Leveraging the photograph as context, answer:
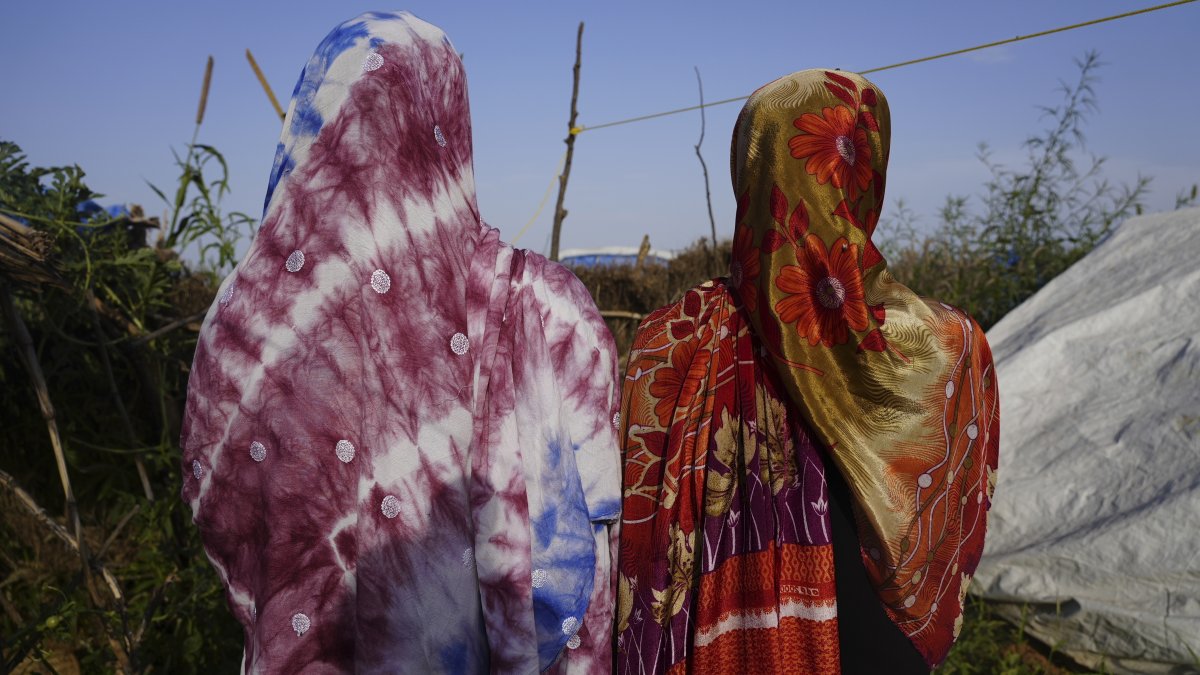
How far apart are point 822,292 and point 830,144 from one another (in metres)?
0.27

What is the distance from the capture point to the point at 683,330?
1.75m

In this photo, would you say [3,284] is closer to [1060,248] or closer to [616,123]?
[616,123]

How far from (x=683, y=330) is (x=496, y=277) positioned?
1.40 ft

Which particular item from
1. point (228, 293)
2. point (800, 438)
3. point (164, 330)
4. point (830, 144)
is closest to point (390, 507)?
point (228, 293)

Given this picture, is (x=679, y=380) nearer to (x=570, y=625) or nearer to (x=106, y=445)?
(x=570, y=625)

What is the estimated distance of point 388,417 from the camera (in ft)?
4.70

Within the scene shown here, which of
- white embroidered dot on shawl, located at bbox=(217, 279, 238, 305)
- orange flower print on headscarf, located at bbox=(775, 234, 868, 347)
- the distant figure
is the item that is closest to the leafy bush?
white embroidered dot on shawl, located at bbox=(217, 279, 238, 305)

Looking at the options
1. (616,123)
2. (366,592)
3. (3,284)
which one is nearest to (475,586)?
(366,592)

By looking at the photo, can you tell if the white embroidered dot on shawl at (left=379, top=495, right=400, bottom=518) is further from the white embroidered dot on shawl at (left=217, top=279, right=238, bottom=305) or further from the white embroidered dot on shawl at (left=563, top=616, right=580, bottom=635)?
the white embroidered dot on shawl at (left=217, top=279, right=238, bottom=305)

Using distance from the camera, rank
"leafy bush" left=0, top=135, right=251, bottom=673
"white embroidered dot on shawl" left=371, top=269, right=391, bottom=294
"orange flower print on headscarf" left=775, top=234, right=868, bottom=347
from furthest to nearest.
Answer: "leafy bush" left=0, top=135, right=251, bottom=673 < "orange flower print on headscarf" left=775, top=234, right=868, bottom=347 < "white embroidered dot on shawl" left=371, top=269, right=391, bottom=294

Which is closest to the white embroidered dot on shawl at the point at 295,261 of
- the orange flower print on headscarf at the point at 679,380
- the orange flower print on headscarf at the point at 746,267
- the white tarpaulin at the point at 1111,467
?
the orange flower print on headscarf at the point at 679,380

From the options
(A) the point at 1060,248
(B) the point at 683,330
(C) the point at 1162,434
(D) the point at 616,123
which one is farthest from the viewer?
(A) the point at 1060,248

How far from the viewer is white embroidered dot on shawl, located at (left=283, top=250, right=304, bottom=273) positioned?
1.44 metres

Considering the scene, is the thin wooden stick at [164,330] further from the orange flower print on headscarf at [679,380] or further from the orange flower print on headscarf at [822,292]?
the orange flower print on headscarf at [822,292]
